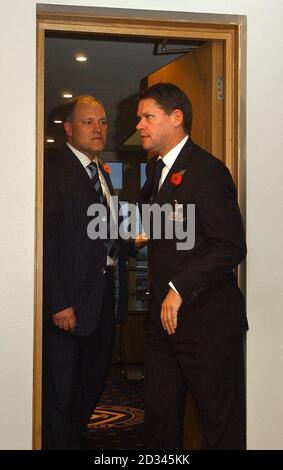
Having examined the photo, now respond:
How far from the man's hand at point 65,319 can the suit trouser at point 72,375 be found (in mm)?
98

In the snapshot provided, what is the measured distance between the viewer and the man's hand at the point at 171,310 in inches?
106

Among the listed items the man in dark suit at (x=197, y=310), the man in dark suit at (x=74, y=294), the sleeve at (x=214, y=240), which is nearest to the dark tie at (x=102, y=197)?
the man in dark suit at (x=74, y=294)

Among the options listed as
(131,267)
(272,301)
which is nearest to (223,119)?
(272,301)

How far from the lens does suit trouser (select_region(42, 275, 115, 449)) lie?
3404 mm

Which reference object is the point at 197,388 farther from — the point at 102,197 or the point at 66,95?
the point at 66,95

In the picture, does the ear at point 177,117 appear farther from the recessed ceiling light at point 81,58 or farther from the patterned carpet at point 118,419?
the recessed ceiling light at point 81,58

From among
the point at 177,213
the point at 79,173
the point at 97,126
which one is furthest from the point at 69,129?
the point at 177,213

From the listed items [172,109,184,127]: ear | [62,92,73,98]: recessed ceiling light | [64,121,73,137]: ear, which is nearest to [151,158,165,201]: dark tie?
[172,109,184,127]: ear

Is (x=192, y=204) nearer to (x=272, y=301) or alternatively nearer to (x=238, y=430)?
(x=272, y=301)

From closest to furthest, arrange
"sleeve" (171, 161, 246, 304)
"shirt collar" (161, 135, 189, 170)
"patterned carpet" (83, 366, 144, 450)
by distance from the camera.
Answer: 1. "sleeve" (171, 161, 246, 304)
2. "shirt collar" (161, 135, 189, 170)
3. "patterned carpet" (83, 366, 144, 450)

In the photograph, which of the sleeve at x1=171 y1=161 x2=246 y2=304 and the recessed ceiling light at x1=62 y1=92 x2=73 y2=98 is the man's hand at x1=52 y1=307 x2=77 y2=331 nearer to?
the sleeve at x1=171 y1=161 x2=246 y2=304

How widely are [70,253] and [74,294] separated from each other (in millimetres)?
200

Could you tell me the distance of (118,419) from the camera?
16.4ft

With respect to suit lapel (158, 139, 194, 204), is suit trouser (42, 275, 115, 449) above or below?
below
